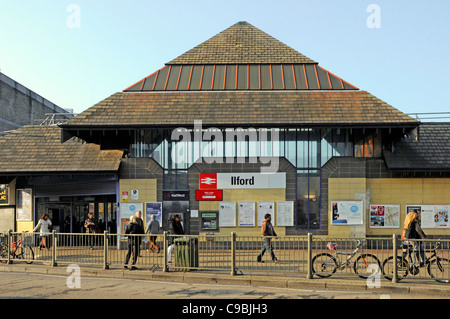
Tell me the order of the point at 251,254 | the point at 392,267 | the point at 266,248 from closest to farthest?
1. the point at 392,267
2. the point at 251,254
3. the point at 266,248

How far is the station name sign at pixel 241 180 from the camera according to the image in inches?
817

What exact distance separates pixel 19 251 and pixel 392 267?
1221 cm

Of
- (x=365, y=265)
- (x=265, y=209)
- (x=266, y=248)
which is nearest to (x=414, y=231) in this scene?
(x=365, y=265)

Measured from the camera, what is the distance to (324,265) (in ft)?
41.5

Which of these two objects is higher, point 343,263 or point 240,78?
point 240,78

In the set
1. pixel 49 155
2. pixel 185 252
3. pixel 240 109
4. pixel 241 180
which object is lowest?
pixel 185 252

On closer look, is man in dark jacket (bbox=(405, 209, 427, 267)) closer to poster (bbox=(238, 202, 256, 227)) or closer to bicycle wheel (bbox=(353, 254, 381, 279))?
bicycle wheel (bbox=(353, 254, 381, 279))

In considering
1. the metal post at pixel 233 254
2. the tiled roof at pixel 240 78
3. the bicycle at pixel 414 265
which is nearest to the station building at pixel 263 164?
the tiled roof at pixel 240 78

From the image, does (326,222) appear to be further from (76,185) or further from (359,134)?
(76,185)

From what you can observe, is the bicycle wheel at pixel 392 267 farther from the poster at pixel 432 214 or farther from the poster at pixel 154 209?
the poster at pixel 154 209

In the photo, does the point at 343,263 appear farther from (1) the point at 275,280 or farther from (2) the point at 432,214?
(2) the point at 432,214

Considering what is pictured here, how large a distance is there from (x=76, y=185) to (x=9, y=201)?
3435mm

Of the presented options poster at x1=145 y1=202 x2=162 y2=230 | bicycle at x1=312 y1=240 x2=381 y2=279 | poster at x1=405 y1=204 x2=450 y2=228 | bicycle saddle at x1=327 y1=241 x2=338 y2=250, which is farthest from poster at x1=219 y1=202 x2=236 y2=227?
bicycle saddle at x1=327 y1=241 x2=338 y2=250

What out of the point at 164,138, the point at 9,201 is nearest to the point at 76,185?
the point at 9,201
